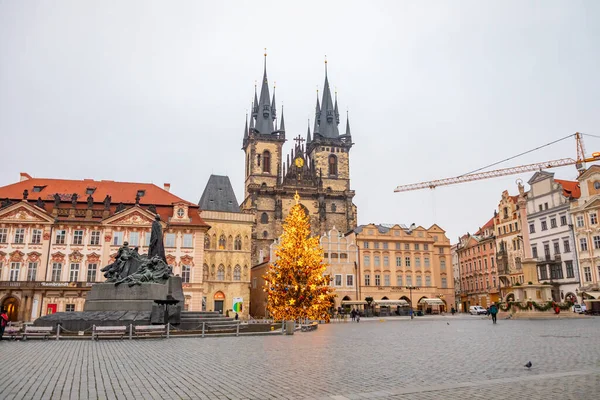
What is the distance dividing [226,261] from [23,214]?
67.7ft

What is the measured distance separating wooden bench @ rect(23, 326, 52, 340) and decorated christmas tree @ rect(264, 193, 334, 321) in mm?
13785

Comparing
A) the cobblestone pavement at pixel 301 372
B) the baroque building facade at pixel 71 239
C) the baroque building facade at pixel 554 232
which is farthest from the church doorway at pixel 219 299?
the cobblestone pavement at pixel 301 372

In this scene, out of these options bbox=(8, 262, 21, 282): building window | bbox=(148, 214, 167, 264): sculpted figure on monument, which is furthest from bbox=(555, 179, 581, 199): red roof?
bbox=(8, 262, 21, 282): building window

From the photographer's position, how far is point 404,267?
63.6 m

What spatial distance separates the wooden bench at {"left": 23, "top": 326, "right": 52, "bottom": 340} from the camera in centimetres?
1756

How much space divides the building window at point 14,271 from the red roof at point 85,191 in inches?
249

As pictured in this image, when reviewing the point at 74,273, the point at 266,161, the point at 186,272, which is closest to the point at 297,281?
the point at 186,272

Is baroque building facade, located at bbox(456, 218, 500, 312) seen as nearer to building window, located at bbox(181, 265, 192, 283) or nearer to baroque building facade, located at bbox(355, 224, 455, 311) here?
baroque building facade, located at bbox(355, 224, 455, 311)

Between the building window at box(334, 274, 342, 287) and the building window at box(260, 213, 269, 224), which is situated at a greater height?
the building window at box(260, 213, 269, 224)

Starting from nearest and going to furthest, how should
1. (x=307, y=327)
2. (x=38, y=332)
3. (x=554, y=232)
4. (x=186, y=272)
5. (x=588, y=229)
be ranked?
1. (x=38, y=332)
2. (x=307, y=327)
3. (x=186, y=272)
4. (x=588, y=229)
5. (x=554, y=232)

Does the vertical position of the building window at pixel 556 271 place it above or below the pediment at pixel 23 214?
below

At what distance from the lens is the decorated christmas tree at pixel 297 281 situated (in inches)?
1147

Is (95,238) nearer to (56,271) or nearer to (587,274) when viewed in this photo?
(56,271)

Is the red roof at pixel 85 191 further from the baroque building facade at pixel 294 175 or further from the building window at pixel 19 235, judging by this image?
the baroque building facade at pixel 294 175
